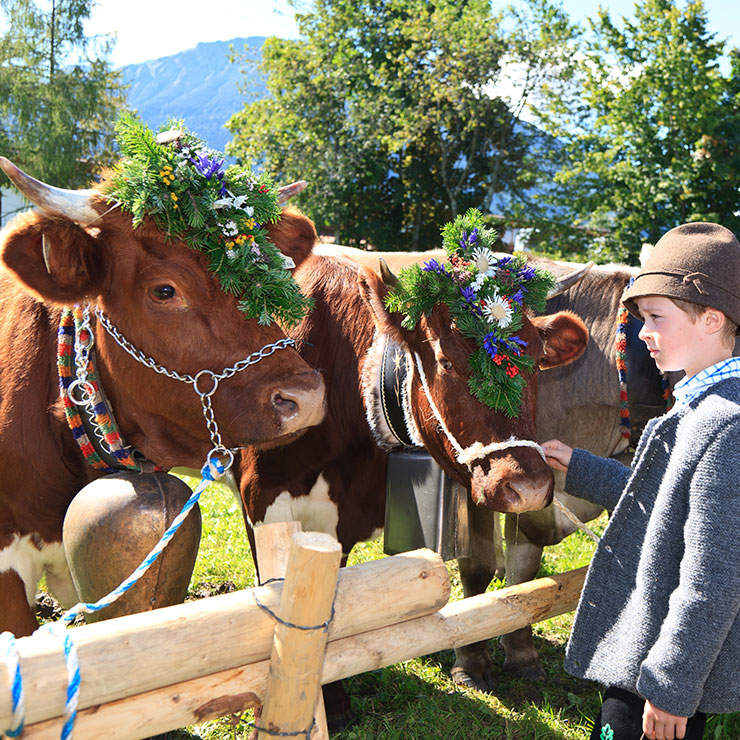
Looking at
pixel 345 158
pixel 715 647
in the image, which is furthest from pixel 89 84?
pixel 715 647

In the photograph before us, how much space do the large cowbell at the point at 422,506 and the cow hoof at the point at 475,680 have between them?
835 mm

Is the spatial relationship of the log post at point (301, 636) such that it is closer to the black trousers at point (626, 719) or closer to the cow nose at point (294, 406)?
the cow nose at point (294, 406)

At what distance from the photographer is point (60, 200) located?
101 inches

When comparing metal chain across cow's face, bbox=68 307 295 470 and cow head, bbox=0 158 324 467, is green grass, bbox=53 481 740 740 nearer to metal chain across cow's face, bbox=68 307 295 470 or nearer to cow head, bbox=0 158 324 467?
metal chain across cow's face, bbox=68 307 295 470

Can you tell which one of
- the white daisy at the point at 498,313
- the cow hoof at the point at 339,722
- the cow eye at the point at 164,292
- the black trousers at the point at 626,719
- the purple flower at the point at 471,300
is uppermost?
the cow eye at the point at 164,292

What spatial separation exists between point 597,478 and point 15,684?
6.87ft

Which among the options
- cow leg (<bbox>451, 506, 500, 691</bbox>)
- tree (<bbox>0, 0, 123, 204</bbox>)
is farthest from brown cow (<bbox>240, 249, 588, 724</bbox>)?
tree (<bbox>0, 0, 123, 204</bbox>)

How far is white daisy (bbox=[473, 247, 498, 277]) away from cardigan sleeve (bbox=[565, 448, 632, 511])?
857mm

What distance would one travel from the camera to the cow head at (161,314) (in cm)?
261

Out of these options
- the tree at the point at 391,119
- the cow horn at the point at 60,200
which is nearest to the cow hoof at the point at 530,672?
the cow horn at the point at 60,200

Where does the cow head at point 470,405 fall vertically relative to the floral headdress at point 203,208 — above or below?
below

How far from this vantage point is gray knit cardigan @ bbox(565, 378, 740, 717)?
6.91ft

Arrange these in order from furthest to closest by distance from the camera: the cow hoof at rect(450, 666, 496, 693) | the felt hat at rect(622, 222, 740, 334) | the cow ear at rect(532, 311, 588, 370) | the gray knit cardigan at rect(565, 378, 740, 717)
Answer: the cow hoof at rect(450, 666, 496, 693) → the cow ear at rect(532, 311, 588, 370) → the felt hat at rect(622, 222, 740, 334) → the gray knit cardigan at rect(565, 378, 740, 717)

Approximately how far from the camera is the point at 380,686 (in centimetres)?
420
